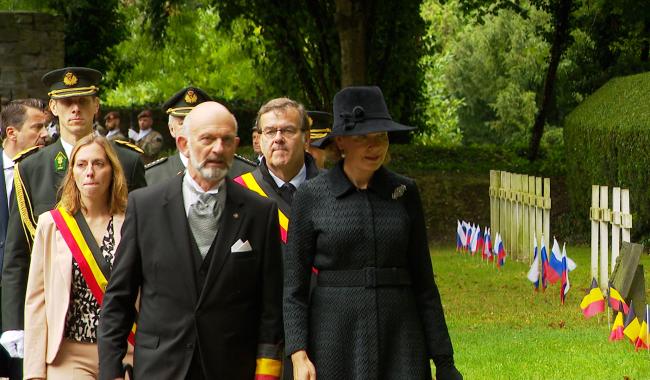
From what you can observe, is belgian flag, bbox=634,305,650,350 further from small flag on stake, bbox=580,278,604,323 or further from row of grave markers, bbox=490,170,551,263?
row of grave markers, bbox=490,170,551,263

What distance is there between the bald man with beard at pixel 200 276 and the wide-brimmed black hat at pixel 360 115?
1.50 feet

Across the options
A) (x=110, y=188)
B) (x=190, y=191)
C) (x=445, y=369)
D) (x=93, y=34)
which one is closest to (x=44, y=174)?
(x=110, y=188)

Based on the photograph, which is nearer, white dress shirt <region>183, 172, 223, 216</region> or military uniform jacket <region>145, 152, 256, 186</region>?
white dress shirt <region>183, 172, 223, 216</region>

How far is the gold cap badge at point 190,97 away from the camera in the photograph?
29.9ft

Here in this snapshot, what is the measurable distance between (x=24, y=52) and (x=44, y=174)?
18.8m

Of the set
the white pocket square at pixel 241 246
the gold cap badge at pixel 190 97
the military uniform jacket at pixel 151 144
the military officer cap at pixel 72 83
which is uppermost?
the military officer cap at pixel 72 83

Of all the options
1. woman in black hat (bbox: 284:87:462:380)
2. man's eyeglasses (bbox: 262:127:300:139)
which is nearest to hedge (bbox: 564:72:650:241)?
man's eyeglasses (bbox: 262:127:300:139)

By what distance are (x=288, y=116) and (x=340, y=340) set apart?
1.66 metres

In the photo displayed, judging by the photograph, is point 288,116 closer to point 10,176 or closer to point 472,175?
point 10,176

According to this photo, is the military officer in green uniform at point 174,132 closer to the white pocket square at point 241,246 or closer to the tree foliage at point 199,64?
the white pocket square at point 241,246

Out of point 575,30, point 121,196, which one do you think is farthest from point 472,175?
point 121,196

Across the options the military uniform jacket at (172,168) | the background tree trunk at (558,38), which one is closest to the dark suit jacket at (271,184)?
the military uniform jacket at (172,168)

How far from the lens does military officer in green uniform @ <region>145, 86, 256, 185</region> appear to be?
8.88 metres

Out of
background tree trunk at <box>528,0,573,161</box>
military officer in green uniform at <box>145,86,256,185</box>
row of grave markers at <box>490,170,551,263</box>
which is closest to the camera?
military officer in green uniform at <box>145,86,256,185</box>
